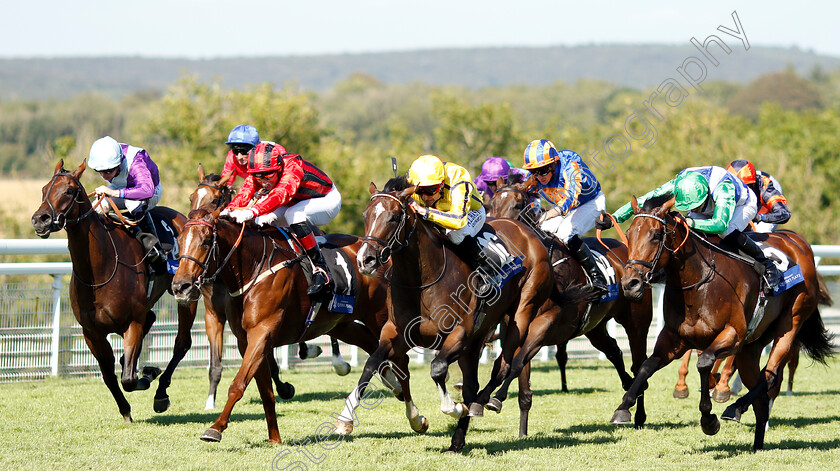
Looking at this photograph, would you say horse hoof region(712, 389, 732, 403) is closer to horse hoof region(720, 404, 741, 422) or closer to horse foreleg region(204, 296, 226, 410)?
horse hoof region(720, 404, 741, 422)

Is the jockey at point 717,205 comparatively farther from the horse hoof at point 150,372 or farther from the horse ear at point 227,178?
the horse hoof at point 150,372

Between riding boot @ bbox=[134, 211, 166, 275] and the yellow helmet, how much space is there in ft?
8.38

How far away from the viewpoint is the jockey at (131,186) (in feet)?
24.3

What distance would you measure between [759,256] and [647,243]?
3.99 feet

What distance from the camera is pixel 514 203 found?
26.3 ft

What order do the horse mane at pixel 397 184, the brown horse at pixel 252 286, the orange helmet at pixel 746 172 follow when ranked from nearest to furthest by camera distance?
the brown horse at pixel 252 286 → the horse mane at pixel 397 184 → the orange helmet at pixel 746 172

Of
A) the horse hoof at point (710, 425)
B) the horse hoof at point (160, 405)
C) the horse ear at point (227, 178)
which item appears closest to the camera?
the horse hoof at point (710, 425)

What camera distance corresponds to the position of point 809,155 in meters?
36.2

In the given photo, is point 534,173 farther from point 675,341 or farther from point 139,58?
point 139,58

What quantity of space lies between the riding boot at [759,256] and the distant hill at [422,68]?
13159 centimetres

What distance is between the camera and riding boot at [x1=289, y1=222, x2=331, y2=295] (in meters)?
6.67

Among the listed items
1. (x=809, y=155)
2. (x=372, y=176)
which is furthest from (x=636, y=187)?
(x=372, y=176)

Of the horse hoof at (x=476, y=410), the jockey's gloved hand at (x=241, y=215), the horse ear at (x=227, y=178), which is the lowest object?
the horse hoof at (x=476, y=410)

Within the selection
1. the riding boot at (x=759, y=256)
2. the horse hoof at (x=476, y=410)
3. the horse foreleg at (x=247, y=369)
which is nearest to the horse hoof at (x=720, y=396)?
the riding boot at (x=759, y=256)
